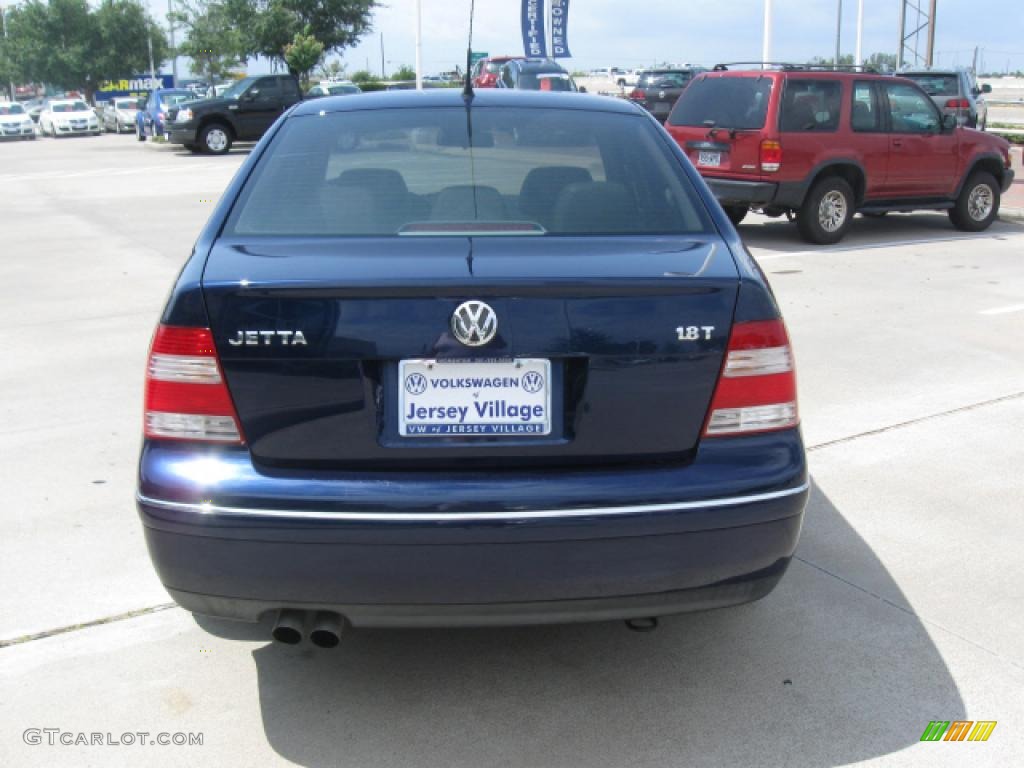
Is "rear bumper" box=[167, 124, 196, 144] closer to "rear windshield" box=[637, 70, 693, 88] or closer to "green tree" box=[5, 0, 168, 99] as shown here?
"rear windshield" box=[637, 70, 693, 88]

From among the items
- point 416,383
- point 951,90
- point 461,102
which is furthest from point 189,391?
point 951,90

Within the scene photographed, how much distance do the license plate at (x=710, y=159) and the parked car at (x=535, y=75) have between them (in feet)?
60.0

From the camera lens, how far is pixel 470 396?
277 cm

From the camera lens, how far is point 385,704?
3.20 m

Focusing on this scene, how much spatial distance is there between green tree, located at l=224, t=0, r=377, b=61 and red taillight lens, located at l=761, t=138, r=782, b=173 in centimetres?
3572

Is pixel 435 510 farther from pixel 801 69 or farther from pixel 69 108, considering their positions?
pixel 69 108

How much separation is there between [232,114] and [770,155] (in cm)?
1958

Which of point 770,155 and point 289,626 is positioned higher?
point 770,155

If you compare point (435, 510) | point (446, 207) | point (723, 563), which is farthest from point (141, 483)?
point (723, 563)

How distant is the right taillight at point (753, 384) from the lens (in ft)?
9.54

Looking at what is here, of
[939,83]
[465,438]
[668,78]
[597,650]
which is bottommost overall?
[597,650]

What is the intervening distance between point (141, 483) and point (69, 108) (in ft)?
146

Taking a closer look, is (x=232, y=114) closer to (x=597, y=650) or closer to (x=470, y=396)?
(x=597, y=650)

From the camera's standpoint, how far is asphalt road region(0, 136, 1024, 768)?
9.87 ft
